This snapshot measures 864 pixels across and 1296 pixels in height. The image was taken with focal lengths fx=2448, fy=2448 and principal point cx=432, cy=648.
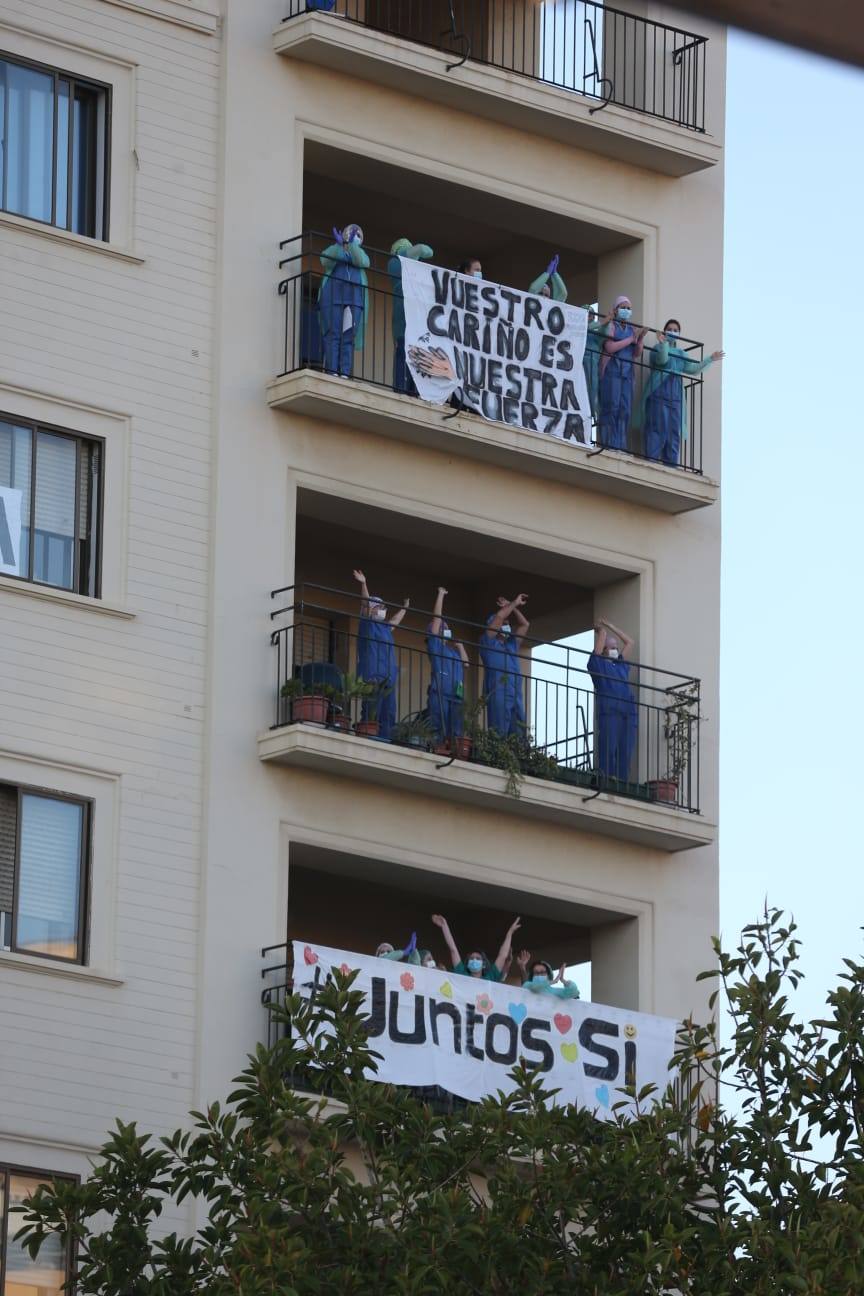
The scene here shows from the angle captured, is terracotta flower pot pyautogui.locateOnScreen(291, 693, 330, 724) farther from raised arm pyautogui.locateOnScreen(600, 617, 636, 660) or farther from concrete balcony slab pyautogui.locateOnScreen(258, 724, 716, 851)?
raised arm pyautogui.locateOnScreen(600, 617, 636, 660)

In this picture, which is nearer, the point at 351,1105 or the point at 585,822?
the point at 351,1105

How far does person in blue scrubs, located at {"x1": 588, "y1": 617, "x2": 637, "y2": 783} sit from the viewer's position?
27188 mm

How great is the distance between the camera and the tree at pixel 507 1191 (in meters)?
17.1

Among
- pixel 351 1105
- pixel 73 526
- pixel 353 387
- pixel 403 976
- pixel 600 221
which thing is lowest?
pixel 351 1105

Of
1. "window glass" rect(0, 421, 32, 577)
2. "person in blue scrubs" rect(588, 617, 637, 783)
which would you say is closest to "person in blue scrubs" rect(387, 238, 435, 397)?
"person in blue scrubs" rect(588, 617, 637, 783)

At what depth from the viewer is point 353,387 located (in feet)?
84.9

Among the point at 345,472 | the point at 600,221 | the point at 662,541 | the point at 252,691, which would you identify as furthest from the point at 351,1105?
the point at 600,221

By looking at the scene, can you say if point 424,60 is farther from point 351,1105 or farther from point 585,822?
point 351,1105

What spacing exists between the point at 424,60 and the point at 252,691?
24.9ft

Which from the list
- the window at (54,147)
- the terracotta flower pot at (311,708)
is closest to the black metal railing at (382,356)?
the window at (54,147)

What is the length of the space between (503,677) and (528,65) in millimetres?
8499

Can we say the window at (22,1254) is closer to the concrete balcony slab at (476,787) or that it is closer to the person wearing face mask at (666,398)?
the concrete balcony slab at (476,787)

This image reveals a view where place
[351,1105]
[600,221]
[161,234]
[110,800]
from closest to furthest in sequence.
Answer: [351,1105] → [110,800] → [161,234] → [600,221]

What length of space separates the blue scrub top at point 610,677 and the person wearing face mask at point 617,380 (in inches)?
100
